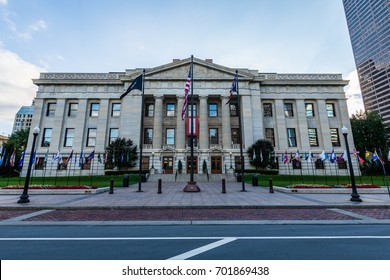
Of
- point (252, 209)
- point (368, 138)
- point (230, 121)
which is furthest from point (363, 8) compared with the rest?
point (252, 209)

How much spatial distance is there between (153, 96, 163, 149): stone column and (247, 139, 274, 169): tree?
16.1 m

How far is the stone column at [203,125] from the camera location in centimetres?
3416

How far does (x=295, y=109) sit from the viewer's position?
3812 centimetres

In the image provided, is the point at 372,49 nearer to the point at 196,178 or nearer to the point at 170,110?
the point at 170,110

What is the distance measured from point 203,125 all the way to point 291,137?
17.4 metres

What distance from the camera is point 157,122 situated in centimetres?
3512

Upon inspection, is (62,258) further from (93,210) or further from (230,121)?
(230,121)

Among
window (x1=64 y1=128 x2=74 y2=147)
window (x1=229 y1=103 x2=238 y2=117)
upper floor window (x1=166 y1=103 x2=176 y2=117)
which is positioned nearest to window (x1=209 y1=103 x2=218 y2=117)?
window (x1=229 y1=103 x2=238 y2=117)

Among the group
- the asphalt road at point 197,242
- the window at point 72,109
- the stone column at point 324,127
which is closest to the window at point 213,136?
the stone column at point 324,127

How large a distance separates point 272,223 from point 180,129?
2903 cm

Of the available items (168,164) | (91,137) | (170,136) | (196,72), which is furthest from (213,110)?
(91,137)

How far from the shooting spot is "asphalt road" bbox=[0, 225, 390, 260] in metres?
3.67

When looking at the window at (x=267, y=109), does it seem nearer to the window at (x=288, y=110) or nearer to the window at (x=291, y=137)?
the window at (x=288, y=110)

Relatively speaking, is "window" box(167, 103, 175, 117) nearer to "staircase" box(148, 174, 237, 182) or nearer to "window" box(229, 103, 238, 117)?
"window" box(229, 103, 238, 117)
